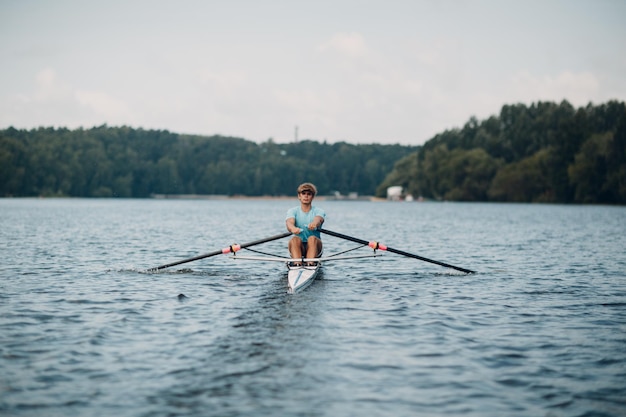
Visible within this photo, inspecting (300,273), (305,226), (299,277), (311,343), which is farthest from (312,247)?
(311,343)

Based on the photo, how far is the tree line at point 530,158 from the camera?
119125mm

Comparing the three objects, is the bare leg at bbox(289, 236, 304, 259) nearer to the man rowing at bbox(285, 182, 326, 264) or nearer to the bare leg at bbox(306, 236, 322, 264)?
the man rowing at bbox(285, 182, 326, 264)

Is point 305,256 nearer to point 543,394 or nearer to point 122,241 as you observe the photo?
point 543,394

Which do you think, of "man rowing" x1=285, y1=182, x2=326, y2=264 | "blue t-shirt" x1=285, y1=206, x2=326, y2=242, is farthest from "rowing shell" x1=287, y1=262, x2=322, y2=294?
"blue t-shirt" x1=285, y1=206, x2=326, y2=242

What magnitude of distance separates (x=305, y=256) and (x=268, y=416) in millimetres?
11198

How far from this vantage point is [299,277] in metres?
17.5

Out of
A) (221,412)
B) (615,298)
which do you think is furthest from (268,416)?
(615,298)

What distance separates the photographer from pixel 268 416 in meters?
8.17

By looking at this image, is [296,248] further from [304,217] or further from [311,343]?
[311,343]

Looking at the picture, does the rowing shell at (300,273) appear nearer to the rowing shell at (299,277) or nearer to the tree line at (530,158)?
the rowing shell at (299,277)

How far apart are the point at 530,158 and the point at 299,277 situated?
431 feet

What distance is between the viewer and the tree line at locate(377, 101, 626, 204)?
119 m

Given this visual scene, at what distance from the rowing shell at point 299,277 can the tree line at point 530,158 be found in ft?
348

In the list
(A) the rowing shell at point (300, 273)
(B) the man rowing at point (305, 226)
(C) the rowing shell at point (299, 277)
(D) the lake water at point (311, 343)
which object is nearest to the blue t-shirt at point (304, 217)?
(B) the man rowing at point (305, 226)
